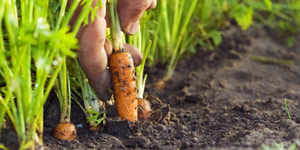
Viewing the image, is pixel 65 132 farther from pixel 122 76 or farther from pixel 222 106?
pixel 222 106

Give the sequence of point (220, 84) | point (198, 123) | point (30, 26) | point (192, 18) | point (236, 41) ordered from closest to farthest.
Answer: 1. point (30, 26)
2. point (198, 123)
3. point (220, 84)
4. point (192, 18)
5. point (236, 41)

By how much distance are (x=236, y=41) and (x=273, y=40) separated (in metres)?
0.37

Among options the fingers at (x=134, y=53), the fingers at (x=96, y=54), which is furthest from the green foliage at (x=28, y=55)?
the fingers at (x=134, y=53)

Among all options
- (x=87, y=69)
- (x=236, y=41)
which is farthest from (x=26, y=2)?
(x=236, y=41)

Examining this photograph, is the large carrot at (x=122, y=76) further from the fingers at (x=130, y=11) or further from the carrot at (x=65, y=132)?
the carrot at (x=65, y=132)

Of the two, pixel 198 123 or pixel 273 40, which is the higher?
pixel 273 40

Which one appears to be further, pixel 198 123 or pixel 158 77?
pixel 158 77

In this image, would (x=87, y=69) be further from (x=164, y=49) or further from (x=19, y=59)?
(x=164, y=49)

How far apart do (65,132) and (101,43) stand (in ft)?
1.28

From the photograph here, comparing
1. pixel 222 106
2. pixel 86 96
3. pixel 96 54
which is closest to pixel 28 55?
pixel 96 54

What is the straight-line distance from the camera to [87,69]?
1.57 m

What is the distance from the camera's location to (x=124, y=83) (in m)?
1.66

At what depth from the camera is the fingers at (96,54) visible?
4.82ft

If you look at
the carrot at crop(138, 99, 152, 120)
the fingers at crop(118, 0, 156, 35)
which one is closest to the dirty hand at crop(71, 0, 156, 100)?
the fingers at crop(118, 0, 156, 35)
